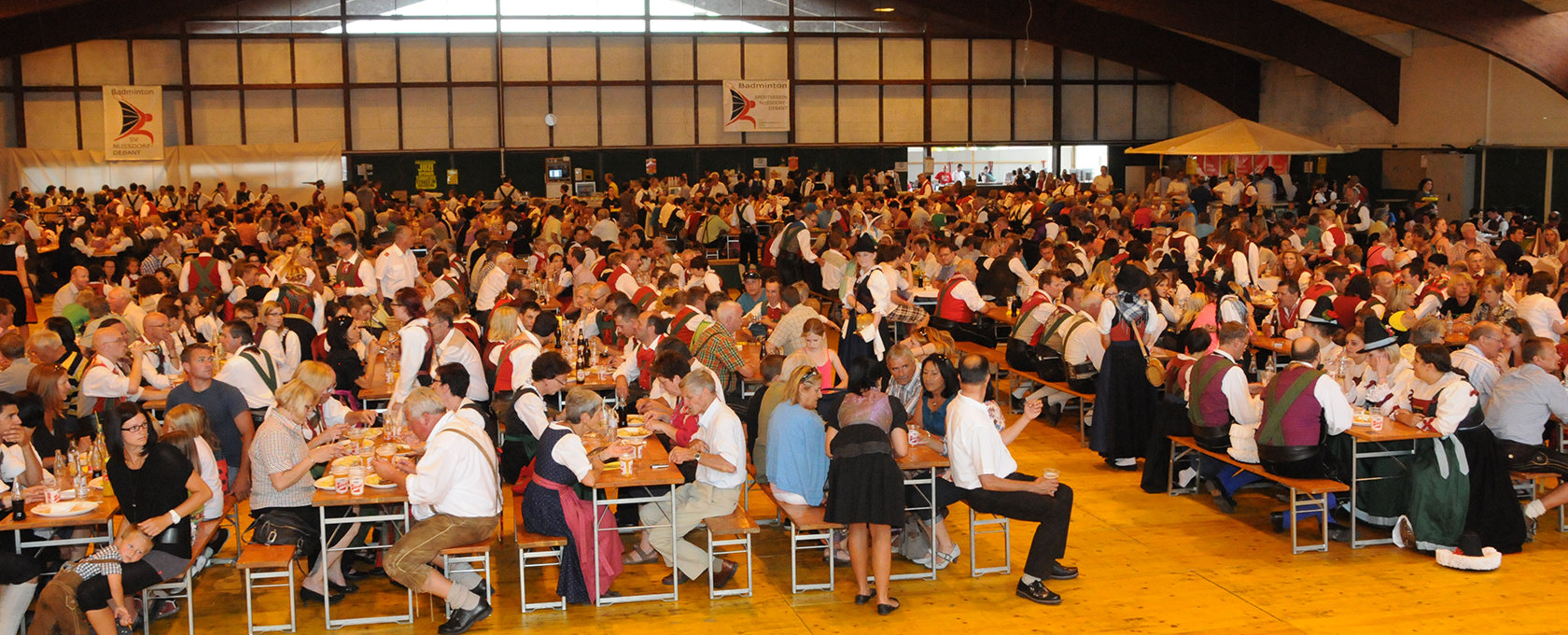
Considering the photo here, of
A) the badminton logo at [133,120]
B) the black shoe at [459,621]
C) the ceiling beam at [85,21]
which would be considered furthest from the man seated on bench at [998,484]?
the badminton logo at [133,120]

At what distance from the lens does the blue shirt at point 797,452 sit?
21.1ft

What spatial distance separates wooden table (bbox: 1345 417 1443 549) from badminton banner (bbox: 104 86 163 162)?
22984mm

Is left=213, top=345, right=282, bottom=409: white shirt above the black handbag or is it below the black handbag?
above

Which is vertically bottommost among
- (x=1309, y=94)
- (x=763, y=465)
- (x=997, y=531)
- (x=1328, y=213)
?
(x=997, y=531)

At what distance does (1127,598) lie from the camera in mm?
6523

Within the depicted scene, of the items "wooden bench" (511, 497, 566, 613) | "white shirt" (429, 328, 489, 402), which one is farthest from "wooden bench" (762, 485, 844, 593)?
"white shirt" (429, 328, 489, 402)

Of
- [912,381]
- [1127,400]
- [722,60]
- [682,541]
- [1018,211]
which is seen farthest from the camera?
[722,60]

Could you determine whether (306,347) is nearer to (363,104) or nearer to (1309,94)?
(363,104)

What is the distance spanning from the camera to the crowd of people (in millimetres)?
6043

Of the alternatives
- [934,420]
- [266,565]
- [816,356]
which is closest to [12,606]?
[266,565]

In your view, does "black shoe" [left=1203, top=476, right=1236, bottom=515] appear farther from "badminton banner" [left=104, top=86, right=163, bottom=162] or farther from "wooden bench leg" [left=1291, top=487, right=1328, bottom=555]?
"badminton banner" [left=104, top=86, right=163, bottom=162]

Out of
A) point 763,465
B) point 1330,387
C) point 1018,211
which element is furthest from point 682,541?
point 1018,211

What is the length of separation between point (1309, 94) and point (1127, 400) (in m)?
18.5

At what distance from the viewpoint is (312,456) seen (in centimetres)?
614
